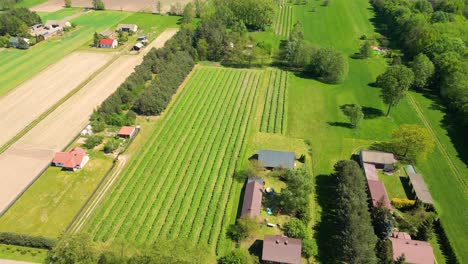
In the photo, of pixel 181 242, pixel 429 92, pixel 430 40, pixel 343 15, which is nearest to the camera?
pixel 181 242

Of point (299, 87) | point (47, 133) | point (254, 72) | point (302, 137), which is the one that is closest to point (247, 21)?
point (254, 72)

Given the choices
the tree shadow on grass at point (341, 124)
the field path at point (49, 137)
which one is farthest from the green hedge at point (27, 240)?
the tree shadow on grass at point (341, 124)

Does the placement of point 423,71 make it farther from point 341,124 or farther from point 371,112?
point 341,124

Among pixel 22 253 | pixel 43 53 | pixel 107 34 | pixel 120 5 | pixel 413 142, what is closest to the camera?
pixel 22 253

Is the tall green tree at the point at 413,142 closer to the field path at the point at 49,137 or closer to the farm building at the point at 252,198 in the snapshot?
the farm building at the point at 252,198

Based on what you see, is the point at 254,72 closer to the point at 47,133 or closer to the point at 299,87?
the point at 299,87

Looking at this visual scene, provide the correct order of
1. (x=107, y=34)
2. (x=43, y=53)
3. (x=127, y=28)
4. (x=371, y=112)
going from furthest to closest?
(x=127, y=28)
(x=107, y=34)
(x=43, y=53)
(x=371, y=112)

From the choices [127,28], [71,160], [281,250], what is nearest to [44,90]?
[71,160]
